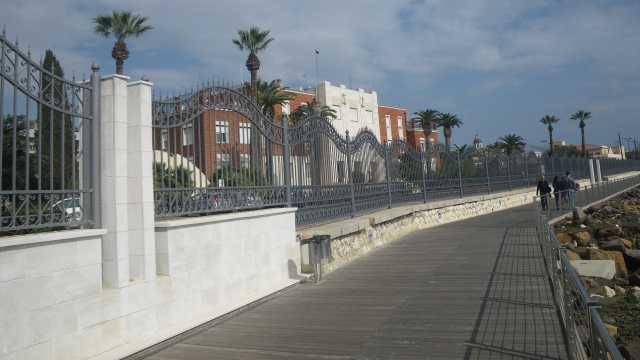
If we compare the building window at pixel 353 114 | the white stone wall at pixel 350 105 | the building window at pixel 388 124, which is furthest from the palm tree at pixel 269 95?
the building window at pixel 388 124

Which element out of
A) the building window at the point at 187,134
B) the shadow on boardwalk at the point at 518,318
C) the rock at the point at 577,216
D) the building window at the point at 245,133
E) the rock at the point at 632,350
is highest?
the building window at the point at 245,133

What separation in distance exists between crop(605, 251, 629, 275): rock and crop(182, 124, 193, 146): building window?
11.1 meters

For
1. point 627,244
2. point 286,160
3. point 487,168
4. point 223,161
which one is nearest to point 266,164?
point 286,160

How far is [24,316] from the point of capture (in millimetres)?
3857

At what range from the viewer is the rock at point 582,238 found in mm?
14945

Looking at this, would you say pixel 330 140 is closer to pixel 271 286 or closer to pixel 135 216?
pixel 271 286

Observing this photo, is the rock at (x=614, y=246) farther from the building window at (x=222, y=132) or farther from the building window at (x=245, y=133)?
the building window at (x=222, y=132)

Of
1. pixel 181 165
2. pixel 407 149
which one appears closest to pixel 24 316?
pixel 181 165

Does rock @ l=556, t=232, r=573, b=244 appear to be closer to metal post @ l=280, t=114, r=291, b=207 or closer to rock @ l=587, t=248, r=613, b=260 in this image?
rock @ l=587, t=248, r=613, b=260

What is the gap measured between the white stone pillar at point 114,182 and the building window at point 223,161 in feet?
Result: 6.23

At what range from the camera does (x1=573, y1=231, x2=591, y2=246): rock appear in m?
14.9

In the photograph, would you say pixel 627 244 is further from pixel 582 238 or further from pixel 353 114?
pixel 353 114

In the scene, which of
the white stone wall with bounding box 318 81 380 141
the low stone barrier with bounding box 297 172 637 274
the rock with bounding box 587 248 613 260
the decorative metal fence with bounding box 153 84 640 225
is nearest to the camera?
the decorative metal fence with bounding box 153 84 640 225

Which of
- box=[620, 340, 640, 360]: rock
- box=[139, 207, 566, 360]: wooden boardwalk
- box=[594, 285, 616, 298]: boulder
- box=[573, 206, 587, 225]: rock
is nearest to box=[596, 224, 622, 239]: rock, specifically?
box=[573, 206, 587, 225]: rock
